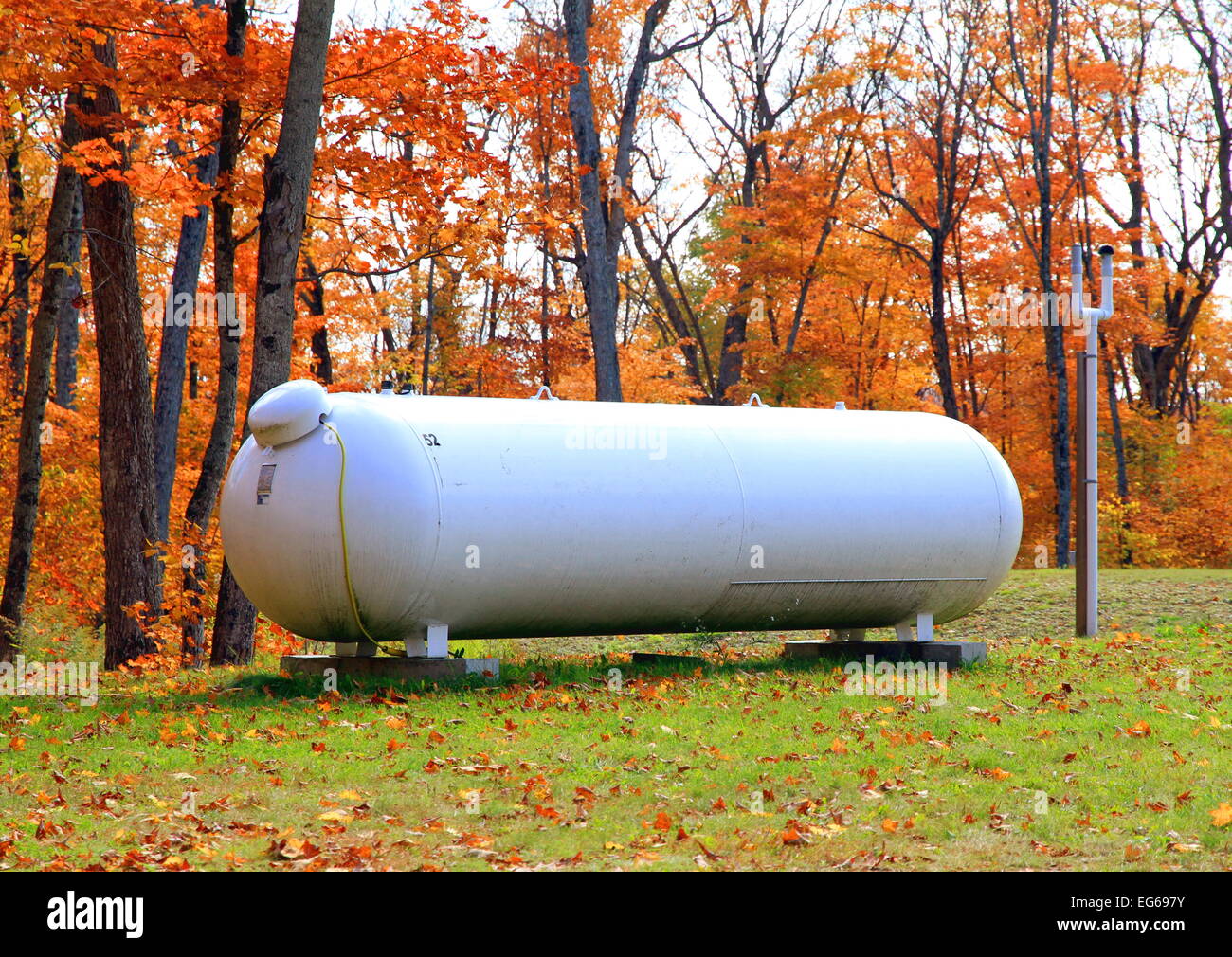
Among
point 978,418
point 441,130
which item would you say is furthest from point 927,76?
point 441,130

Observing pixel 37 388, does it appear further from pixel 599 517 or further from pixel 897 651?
pixel 897 651

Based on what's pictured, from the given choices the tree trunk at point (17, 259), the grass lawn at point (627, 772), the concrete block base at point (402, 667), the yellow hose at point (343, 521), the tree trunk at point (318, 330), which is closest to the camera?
the grass lawn at point (627, 772)

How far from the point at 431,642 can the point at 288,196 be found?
5101 mm

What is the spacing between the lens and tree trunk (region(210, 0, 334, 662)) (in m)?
13.2

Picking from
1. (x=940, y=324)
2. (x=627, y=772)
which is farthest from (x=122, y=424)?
(x=940, y=324)

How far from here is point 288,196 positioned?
524 inches

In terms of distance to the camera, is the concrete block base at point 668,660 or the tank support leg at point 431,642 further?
the concrete block base at point 668,660

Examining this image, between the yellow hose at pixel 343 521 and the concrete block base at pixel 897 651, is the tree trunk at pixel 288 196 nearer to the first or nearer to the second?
the yellow hose at pixel 343 521

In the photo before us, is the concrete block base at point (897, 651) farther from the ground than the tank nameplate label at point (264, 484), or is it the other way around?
the tank nameplate label at point (264, 484)

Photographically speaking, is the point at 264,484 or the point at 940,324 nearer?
the point at 264,484

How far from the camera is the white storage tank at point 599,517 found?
10.7 metres

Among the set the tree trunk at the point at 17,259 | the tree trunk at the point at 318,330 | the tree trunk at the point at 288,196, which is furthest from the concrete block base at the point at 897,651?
the tree trunk at the point at 318,330

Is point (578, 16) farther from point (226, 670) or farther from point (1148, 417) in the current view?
point (1148, 417)

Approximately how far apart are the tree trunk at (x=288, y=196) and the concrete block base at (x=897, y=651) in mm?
6108
